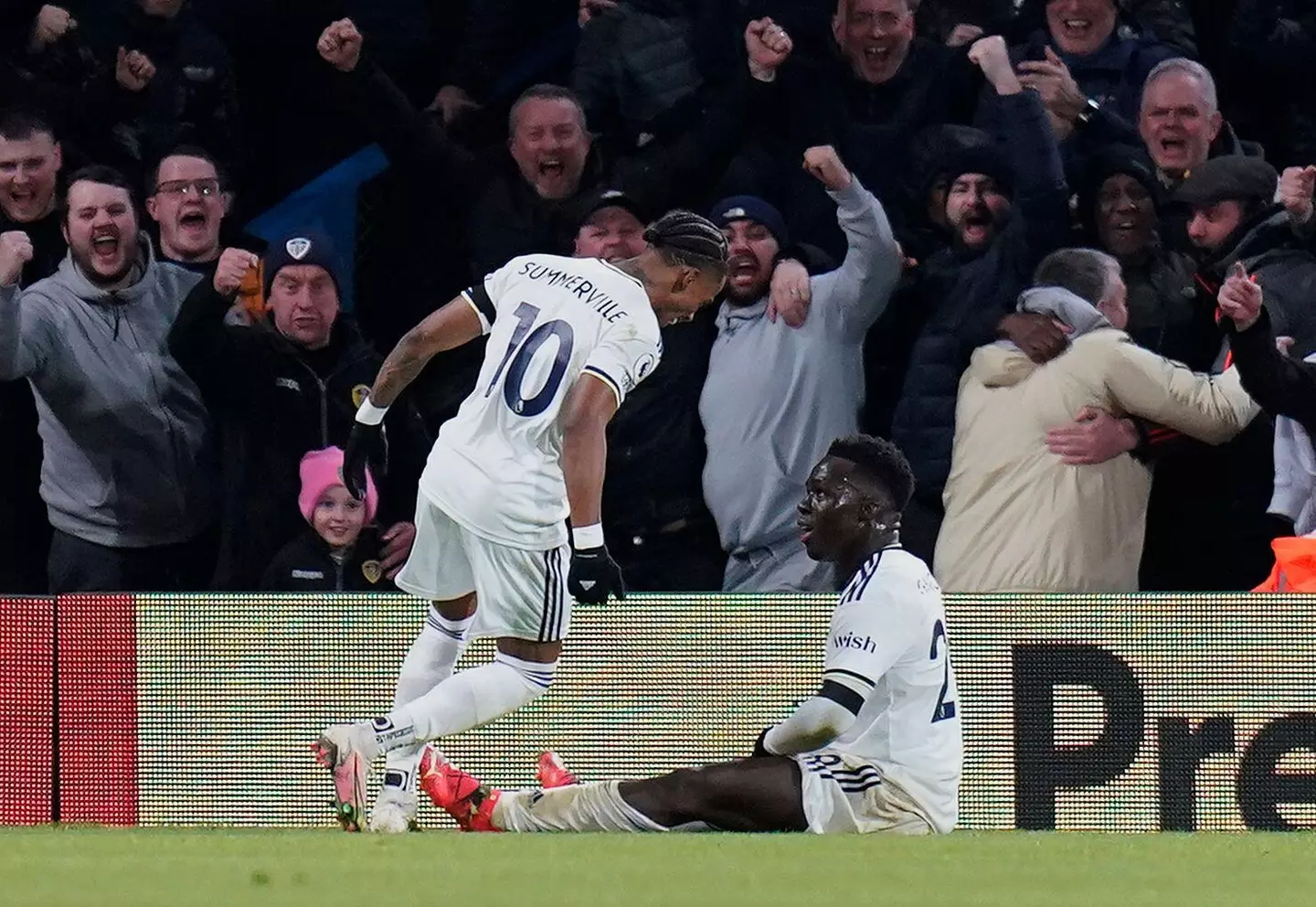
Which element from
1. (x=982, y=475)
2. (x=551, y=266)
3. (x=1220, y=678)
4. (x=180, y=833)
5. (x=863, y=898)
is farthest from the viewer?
(x=982, y=475)

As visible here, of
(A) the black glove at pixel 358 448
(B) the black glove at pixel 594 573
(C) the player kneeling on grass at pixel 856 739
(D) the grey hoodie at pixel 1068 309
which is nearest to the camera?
(C) the player kneeling on grass at pixel 856 739

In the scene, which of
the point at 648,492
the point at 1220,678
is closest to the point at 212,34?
the point at 648,492

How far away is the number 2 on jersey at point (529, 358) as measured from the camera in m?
7.45

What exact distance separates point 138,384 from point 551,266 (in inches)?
124

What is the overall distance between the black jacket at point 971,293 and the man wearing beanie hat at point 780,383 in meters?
0.25

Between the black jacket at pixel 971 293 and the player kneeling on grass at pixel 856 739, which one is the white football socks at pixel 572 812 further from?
the black jacket at pixel 971 293

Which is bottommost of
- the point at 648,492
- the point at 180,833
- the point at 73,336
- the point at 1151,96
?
the point at 180,833

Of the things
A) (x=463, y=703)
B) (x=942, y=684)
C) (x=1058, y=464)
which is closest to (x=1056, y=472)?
(x=1058, y=464)

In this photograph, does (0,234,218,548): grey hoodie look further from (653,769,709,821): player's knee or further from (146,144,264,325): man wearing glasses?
(653,769,709,821): player's knee

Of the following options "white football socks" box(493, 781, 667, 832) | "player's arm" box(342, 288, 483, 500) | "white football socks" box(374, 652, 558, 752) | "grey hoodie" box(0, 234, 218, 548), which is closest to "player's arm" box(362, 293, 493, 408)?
"player's arm" box(342, 288, 483, 500)

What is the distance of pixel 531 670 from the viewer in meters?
7.33

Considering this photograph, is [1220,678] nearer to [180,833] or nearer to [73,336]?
[180,833]

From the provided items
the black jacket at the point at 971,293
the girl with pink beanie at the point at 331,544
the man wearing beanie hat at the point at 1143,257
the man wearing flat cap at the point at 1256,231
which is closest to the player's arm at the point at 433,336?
the girl with pink beanie at the point at 331,544

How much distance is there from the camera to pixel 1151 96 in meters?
9.65
